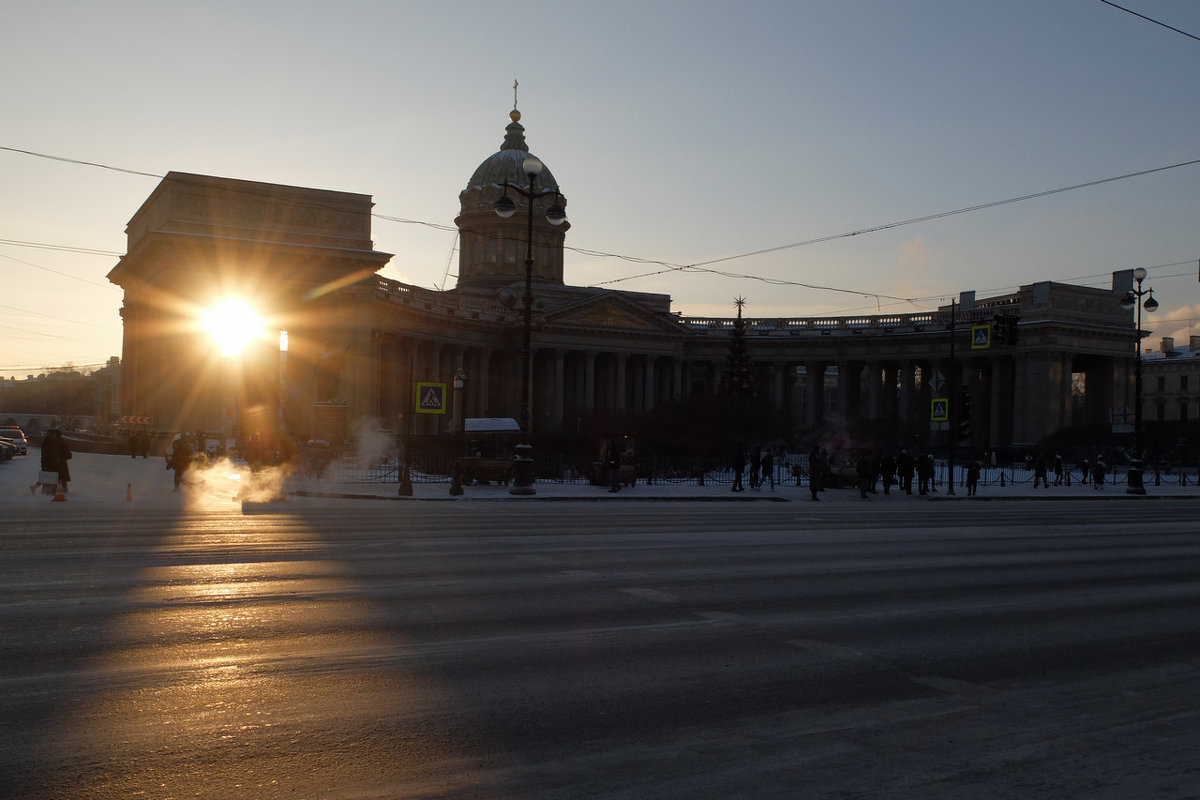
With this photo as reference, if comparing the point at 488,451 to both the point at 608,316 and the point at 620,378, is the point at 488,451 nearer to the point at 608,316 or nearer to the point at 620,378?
the point at 608,316

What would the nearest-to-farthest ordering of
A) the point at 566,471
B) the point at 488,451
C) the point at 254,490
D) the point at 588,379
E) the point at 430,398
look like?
the point at 254,490 → the point at 430,398 → the point at 488,451 → the point at 566,471 → the point at 588,379

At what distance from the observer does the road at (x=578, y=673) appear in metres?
5.84

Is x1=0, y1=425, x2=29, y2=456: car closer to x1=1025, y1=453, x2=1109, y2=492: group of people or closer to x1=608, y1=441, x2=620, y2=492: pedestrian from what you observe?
x1=608, y1=441, x2=620, y2=492: pedestrian

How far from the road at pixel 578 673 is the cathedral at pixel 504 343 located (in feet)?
67.9

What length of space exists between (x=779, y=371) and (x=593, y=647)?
90.6 meters

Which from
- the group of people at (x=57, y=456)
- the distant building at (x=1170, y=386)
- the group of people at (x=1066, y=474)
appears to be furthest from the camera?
the distant building at (x=1170, y=386)

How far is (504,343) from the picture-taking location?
89438mm

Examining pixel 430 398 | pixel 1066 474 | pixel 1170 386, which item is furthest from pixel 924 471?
pixel 1170 386

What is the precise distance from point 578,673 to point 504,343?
82142 mm

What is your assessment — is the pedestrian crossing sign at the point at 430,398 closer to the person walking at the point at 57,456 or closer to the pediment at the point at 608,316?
the person walking at the point at 57,456

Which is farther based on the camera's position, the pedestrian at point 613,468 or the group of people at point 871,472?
the group of people at point 871,472

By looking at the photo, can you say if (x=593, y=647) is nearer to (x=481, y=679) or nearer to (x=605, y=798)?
(x=481, y=679)

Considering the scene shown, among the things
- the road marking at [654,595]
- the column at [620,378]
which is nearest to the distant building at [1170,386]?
the column at [620,378]

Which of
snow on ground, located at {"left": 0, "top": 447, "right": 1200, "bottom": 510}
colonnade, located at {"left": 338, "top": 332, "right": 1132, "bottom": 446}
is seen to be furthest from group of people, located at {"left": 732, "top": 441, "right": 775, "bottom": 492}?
colonnade, located at {"left": 338, "top": 332, "right": 1132, "bottom": 446}
